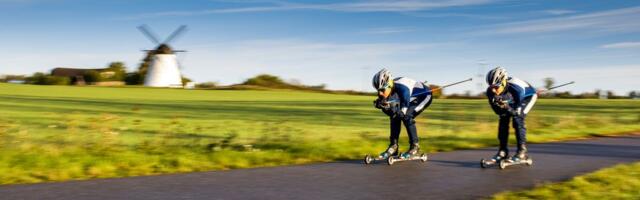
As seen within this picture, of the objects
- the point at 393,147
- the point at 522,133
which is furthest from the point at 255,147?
the point at 522,133

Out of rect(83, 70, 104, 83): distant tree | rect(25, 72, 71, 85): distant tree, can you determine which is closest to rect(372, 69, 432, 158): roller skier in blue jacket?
rect(83, 70, 104, 83): distant tree

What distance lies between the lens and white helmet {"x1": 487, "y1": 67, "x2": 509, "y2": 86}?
9.57 m

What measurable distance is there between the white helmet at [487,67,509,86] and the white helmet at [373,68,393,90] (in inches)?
53.2

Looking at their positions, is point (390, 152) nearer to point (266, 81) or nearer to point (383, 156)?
point (383, 156)

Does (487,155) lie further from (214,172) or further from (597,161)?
(214,172)

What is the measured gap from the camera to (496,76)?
9570 millimetres

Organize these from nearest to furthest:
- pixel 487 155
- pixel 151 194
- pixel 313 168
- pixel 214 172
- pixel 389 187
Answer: pixel 151 194
pixel 389 187
pixel 214 172
pixel 313 168
pixel 487 155

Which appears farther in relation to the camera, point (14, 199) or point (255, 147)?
point (255, 147)

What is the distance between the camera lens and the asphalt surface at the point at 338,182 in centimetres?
730

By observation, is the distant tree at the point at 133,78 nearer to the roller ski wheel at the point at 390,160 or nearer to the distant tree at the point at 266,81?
the distant tree at the point at 266,81

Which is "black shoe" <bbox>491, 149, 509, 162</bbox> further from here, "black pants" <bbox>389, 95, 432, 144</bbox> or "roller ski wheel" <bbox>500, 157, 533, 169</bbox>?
"black pants" <bbox>389, 95, 432, 144</bbox>

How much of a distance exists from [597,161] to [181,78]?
7916 cm

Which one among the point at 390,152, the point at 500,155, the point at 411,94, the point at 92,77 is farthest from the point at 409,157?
the point at 92,77

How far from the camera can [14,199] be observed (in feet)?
22.3
